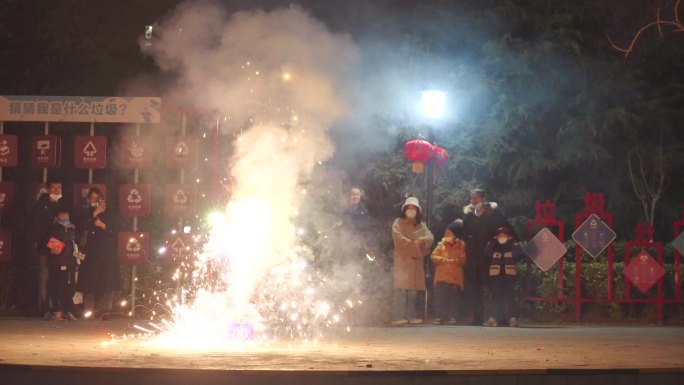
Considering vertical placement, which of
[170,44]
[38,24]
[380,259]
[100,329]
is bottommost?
[100,329]

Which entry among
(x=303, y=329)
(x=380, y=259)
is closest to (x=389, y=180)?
(x=380, y=259)

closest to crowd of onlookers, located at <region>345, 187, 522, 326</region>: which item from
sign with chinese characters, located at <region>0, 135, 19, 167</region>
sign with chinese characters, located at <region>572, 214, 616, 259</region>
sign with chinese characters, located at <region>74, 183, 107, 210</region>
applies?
sign with chinese characters, located at <region>572, 214, 616, 259</region>

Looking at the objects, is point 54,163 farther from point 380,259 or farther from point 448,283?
point 448,283

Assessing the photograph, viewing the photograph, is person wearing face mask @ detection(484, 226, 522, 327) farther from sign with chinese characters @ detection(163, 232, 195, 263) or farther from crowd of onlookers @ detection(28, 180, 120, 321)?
crowd of onlookers @ detection(28, 180, 120, 321)

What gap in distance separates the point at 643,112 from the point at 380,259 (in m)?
10.7

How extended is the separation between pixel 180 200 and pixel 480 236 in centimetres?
521

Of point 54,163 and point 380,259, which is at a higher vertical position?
point 54,163

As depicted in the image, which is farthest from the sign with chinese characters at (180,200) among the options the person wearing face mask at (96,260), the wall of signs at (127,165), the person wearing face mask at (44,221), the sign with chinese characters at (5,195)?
the sign with chinese characters at (5,195)

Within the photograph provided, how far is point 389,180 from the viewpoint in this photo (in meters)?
21.7

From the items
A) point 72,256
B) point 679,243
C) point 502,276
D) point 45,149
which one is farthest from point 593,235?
point 45,149

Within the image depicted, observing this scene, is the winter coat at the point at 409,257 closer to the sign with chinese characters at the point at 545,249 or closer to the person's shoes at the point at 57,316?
the sign with chinese characters at the point at 545,249

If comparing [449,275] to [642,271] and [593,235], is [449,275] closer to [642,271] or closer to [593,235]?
[593,235]

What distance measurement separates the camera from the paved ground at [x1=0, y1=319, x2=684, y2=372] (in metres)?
10.1

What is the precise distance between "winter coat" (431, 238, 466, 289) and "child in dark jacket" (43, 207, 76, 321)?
6.00 meters
